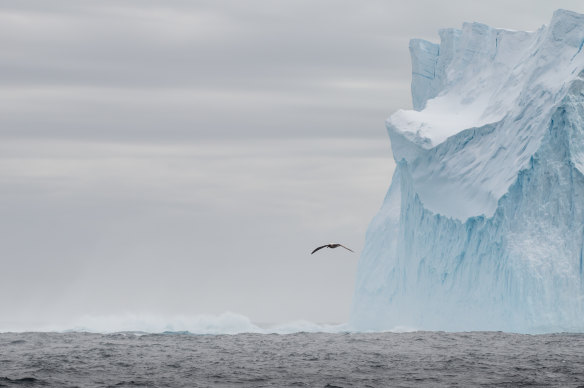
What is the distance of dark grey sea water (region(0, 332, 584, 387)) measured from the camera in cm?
2006

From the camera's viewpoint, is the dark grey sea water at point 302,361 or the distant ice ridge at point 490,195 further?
the distant ice ridge at point 490,195

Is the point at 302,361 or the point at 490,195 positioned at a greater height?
the point at 490,195

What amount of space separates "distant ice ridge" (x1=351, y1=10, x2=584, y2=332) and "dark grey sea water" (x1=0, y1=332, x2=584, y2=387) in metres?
1.07

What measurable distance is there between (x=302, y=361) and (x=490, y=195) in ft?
28.9

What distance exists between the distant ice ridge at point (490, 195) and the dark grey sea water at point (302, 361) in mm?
1074

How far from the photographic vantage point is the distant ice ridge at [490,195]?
29125 millimetres

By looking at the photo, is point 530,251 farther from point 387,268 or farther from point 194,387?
point 194,387

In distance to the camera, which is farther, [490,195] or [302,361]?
[490,195]

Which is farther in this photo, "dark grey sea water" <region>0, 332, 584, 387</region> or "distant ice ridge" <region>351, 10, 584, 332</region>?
"distant ice ridge" <region>351, 10, 584, 332</region>

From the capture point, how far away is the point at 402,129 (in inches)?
1302

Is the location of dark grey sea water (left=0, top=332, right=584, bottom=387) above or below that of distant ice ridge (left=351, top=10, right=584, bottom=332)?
below

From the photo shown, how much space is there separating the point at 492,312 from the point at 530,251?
2.20 m

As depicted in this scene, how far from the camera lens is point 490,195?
30.2 m

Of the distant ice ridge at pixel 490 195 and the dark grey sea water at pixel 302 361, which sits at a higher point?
the distant ice ridge at pixel 490 195
